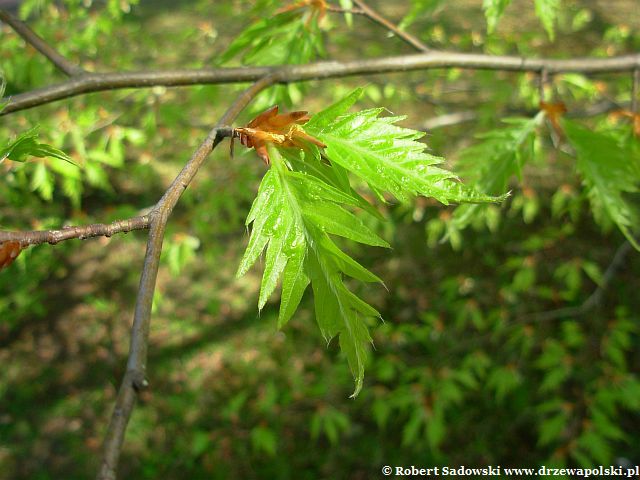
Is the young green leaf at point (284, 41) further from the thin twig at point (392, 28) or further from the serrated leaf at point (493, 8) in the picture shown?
the serrated leaf at point (493, 8)

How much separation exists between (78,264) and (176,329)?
1.55 m

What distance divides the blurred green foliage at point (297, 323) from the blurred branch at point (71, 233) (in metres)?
1.22

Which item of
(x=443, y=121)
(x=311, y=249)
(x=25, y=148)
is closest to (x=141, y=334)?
(x=311, y=249)

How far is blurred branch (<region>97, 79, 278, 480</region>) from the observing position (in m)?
0.50

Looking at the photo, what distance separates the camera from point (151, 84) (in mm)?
1029

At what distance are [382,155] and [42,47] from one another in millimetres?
842

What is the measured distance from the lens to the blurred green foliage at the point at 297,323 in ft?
8.69

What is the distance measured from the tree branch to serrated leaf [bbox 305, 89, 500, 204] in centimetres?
36

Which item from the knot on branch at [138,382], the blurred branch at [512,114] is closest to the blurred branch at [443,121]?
the blurred branch at [512,114]

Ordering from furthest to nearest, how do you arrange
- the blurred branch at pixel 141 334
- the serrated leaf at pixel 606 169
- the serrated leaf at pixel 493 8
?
the serrated leaf at pixel 493 8 < the serrated leaf at pixel 606 169 < the blurred branch at pixel 141 334

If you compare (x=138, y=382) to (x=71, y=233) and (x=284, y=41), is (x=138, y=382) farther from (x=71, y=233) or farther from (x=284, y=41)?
(x=284, y=41)

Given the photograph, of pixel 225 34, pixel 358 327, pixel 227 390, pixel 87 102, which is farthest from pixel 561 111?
pixel 225 34

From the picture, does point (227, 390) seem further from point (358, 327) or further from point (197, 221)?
point (358, 327)

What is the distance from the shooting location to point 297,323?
421cm
